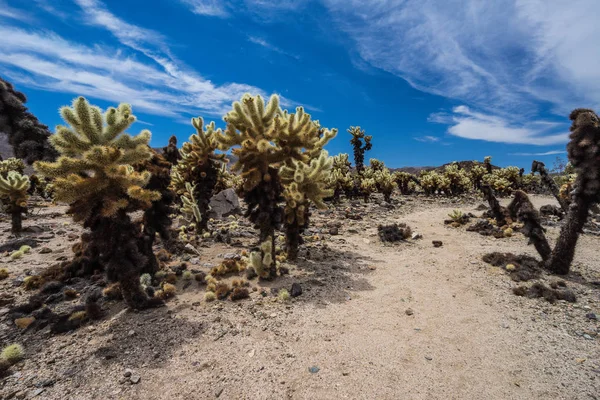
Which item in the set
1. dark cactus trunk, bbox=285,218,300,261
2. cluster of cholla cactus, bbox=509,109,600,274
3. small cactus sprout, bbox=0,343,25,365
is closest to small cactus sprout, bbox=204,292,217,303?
small cactus sprout, bbox=0,343,25,365

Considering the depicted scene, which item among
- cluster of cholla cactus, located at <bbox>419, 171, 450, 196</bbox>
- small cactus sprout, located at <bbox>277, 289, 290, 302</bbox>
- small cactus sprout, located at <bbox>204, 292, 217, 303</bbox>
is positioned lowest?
small cactus sprout, located at <bbox>204, 292, 217, 303</bbox>

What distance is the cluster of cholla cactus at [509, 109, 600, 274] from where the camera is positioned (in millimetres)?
7469

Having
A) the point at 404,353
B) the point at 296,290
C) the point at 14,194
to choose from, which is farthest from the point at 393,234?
the point at 14,194

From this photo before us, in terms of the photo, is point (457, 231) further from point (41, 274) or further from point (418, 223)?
point (41, 274)

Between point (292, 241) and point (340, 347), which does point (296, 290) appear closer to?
point (340, 347)

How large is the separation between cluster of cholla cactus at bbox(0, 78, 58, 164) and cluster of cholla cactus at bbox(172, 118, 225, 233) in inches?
1086

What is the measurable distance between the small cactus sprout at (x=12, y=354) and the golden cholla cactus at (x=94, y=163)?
8.09 ft

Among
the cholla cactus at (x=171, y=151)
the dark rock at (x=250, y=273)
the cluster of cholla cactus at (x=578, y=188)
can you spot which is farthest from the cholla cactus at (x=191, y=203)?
the cluster of cholla cactus at (x=578, y=188)

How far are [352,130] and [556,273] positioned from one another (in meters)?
24.3

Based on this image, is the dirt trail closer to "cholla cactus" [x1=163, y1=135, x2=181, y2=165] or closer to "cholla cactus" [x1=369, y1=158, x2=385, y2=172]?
"cholla cactus" [x1=163, y1=135, x2=181, y2=165]

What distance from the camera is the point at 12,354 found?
489 cm

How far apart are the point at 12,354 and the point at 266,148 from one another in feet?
22.1

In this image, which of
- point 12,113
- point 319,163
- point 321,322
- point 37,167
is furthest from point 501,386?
point 12,113

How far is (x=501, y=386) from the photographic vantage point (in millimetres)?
4250
